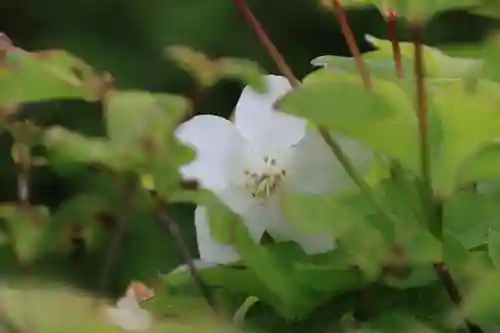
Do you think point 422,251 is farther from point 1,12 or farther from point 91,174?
point 1,12

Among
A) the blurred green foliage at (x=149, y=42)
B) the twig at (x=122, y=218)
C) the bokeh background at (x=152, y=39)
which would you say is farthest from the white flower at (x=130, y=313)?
the bokeh background at (x=152, y=39)

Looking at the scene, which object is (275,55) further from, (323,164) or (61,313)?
(61,313)

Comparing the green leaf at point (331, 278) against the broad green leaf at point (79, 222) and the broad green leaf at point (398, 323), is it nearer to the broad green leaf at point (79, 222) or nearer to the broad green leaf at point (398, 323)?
the broad green leaf at point (398, 323)

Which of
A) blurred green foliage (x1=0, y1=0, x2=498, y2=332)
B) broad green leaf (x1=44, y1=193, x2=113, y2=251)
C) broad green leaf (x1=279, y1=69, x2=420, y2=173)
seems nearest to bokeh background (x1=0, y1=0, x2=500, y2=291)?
blurred green foliage (x1=0, y1=0, x2=498, y2=332)

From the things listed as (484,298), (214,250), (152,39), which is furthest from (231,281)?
(152,39)

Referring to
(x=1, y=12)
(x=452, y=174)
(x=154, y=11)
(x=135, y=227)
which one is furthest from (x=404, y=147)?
(x=1, y=12)

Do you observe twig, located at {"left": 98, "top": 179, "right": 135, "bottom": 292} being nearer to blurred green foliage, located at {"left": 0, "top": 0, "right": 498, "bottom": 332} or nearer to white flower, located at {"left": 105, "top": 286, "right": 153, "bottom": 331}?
white flower, located at {"left": 105, "top": 286, "right": 153, "bottom": 331}

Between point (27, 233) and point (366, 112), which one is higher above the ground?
point (366, 112)
